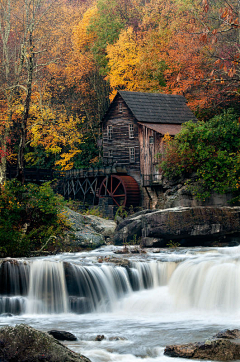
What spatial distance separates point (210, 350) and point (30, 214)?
10965 mm

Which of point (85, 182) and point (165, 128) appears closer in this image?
point (165, 128)

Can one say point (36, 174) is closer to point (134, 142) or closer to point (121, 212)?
point (134, 142)

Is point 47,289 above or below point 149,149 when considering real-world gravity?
below

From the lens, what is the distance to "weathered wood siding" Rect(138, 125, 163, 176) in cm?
3102

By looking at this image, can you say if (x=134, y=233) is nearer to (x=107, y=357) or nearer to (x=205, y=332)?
(x=205, y=332)

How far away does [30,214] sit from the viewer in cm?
1769

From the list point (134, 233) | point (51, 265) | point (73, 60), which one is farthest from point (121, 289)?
point (73, 60)

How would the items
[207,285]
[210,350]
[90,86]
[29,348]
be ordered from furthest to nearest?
[90,86] < [207,285] < [210,350] < [29,348]

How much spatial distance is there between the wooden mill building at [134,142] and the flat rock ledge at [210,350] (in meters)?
21.3

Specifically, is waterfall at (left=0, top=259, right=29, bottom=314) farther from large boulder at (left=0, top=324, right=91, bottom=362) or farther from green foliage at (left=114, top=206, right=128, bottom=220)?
green foliage at (left=114, top=206, right=128, bottom=220)

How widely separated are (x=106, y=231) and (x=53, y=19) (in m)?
27.0

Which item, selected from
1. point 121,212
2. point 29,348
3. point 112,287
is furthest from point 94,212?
point 29,348

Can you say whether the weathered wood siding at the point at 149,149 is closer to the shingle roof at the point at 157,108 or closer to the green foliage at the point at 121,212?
the shingle roof at the point at 157,108

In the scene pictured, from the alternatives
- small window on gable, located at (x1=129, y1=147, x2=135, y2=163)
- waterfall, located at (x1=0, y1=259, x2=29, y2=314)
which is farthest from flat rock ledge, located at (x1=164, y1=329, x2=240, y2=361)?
small window on gable, located at (x1=129, y1=147, x2=135, y2=163)
